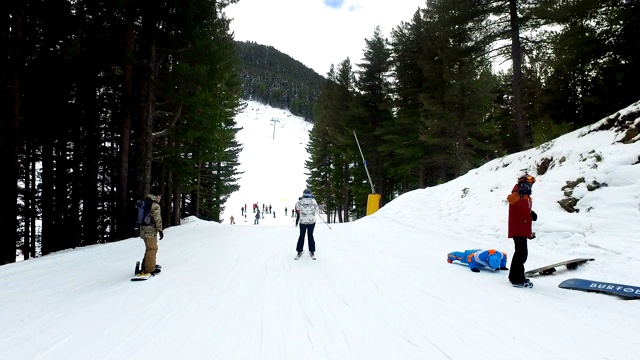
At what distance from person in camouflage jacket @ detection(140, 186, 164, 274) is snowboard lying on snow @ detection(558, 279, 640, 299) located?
7496 millimetres

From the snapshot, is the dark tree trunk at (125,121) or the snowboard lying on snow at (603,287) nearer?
the snowboard lying on snow at (603,287)

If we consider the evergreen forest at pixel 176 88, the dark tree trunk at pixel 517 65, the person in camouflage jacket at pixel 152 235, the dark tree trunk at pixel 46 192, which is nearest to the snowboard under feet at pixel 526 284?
the person in camouflage jacket at pixel 152 235

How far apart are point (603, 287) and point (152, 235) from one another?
808 centimetres

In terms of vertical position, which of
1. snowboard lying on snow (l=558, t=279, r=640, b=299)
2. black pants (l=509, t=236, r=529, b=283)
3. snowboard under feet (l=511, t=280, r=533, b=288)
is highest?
black pants (l=509, t=236, r=529, b=283)

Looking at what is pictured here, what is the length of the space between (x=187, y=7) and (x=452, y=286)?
539 inches

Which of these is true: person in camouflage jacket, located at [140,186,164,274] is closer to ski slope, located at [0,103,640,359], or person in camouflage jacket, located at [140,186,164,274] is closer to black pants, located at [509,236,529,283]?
ski slope, located at [0,103,640,359]

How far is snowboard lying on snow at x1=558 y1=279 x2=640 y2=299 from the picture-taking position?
456cm

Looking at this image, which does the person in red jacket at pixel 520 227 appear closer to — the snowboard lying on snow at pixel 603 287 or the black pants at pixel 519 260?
the black pants at pixel 519 260

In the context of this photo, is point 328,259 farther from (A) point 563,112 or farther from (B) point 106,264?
(A) point 563,112

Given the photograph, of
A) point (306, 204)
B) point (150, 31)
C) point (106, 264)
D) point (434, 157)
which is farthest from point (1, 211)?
point (434, 157)

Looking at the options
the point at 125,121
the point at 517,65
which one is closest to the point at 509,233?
the point at 517,65

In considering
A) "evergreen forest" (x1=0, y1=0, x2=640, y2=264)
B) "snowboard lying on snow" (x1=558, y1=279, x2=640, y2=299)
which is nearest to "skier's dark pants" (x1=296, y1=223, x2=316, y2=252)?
"snowboard lying on snow" (x1=558, y1=279, x2=640, y2=299)

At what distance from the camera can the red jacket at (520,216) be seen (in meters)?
5.40

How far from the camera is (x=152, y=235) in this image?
6.63 metres
